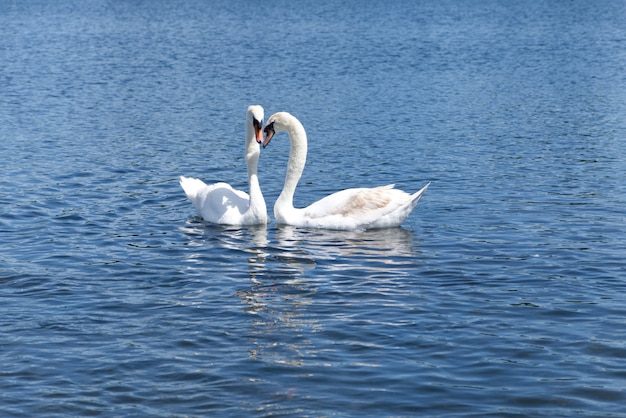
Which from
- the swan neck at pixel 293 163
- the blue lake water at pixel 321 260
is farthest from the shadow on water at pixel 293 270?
the swan neck at pixel 293 163

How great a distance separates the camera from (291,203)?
1800 centimetres

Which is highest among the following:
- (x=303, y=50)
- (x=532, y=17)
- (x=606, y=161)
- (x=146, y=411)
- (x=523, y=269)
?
(x=532, y=17)

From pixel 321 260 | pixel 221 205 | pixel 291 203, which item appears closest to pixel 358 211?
pixel 291 203

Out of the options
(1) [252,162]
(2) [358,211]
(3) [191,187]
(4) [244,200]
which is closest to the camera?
(2) [358,211]

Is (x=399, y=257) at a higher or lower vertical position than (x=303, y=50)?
lower

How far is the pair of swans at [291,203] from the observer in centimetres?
1728

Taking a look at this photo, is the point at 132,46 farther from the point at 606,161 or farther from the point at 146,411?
the point at 146,411

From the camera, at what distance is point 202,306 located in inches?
512

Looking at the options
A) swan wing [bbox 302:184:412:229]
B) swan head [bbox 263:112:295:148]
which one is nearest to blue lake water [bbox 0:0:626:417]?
swan wing [bbox 302:184:412:229]

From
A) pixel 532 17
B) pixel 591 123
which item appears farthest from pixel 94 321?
pixel 532 17

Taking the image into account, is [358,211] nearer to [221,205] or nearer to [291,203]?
[291,203]

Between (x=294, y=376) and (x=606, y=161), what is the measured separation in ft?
51.6

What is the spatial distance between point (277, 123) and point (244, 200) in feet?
4.97

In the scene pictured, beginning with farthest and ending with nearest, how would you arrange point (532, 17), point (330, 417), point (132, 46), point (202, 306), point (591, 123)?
point (532, 17) → point (132, 46) → point (591, 123) → point (202, 306) → point (330, 417)
